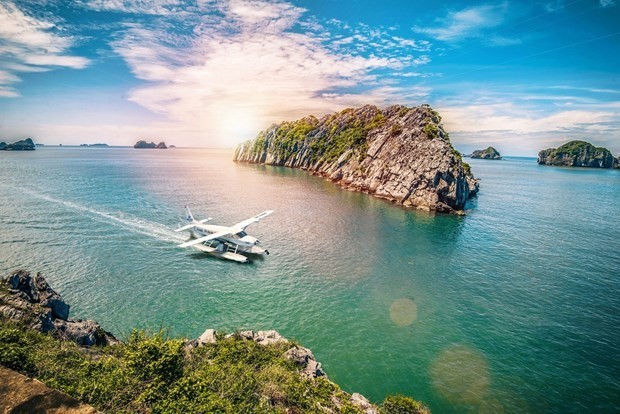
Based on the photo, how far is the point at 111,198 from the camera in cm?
7150

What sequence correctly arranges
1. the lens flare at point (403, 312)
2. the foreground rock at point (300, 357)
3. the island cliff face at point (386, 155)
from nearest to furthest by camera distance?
the foreground rock at point (300, 357), the lens flare at point (403, 312), the island cliff face at point (386, 155)

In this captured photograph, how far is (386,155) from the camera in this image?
319 feet

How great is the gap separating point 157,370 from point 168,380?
2.45 ft

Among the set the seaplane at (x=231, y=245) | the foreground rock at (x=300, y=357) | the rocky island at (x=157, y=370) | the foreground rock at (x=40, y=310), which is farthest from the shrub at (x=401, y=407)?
the seaplane at (x=231, y=245)

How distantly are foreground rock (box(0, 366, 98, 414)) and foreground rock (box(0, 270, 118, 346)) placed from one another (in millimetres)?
14260

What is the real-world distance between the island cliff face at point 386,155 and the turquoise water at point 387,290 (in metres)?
14.2

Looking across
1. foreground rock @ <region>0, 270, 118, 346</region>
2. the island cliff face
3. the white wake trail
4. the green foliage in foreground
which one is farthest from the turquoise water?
the island cliff face

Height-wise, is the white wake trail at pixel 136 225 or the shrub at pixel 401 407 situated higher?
the white wake trail at pixel 136 225

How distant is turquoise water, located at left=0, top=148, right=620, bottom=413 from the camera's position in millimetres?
23547

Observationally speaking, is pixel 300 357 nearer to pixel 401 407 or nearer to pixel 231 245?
pixel 401 407

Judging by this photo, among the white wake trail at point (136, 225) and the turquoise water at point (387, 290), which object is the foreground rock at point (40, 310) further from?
the white wake trail at point (136, 225)

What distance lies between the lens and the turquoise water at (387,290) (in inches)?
927

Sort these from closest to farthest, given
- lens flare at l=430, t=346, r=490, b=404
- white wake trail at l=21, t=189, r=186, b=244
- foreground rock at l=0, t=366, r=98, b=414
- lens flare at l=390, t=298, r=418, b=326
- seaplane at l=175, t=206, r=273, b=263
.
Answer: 1. foreground rock at l=0, t=366, r=98, b=414
2. lens flare at l=430, t=346, r=490, b=404
3. lens flare at l=390, t=298, r=418, b=326
4. seaplane at l=175, t=206, r=273, b=263
5. white wake trail at l=21, t=189, r=186, b=244

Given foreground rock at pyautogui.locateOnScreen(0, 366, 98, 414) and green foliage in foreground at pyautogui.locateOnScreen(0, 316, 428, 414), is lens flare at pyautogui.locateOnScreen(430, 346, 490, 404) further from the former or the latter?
foreground rock at pyautogui.locateOnScreen(0, 366, 98, 414)
